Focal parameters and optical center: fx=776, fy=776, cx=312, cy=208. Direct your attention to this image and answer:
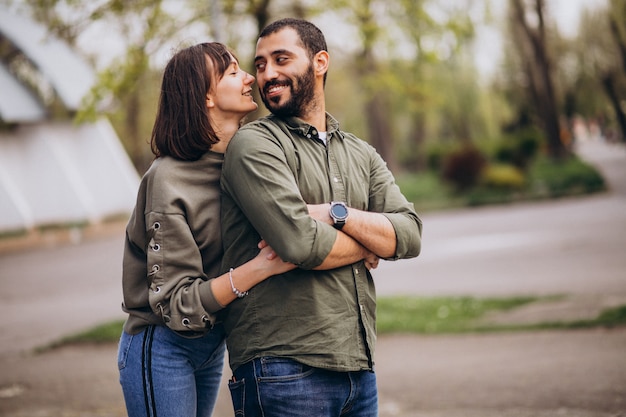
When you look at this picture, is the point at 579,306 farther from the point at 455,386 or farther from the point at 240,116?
the point at 240,116

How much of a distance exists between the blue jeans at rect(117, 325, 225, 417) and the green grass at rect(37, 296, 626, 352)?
5.27 meters

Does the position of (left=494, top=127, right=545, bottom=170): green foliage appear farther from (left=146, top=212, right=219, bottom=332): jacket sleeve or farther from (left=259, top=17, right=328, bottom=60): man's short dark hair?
(left=146, top=212, right=219, bottom=332): jacket sleeve

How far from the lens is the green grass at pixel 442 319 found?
7465mm

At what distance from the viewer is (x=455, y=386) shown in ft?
19.2

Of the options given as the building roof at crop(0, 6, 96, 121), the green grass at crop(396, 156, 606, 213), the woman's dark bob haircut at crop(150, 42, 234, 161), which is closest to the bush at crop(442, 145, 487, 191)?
the green grass at crop(396, 156, 606, 213)

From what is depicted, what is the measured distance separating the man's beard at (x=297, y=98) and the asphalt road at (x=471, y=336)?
3181 mm

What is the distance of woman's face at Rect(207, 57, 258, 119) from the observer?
2.76m

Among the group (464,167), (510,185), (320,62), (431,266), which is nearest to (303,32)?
(320,62)

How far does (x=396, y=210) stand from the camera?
9.12ft

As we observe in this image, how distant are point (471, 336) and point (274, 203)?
217 inches

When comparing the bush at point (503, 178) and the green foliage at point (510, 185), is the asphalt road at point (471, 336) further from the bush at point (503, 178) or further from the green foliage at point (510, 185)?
the bush at point (503, 178)

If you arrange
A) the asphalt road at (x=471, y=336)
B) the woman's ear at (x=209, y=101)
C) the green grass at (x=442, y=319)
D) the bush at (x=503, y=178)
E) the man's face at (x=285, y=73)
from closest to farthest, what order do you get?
1. the man's face at (x=285, y=73)
2. the woman's ear at (x=209, y=101)
3. the asphalt road at (x=471, y=336)
4. the green grass at (x=442, y=319)
5. the bush at (x=503, y=178)

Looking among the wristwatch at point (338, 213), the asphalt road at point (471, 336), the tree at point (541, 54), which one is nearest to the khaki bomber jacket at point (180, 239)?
the wristwatch at point (338, 213)

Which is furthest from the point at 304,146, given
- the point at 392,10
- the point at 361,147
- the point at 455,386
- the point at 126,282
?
the point at 392,10
